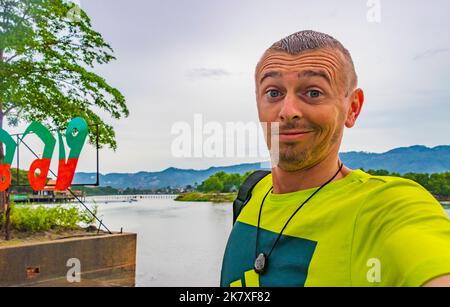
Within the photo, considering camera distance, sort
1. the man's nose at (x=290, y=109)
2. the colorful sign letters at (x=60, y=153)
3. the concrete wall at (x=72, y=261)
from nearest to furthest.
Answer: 1. the man's nose at (x=290, y=109)
2. the concrete wall at (x=72, y=261)
3. the colorful sign letters at (x=60, y=153)

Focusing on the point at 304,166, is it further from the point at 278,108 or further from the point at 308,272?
the point at 308,272

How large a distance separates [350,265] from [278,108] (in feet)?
1.37

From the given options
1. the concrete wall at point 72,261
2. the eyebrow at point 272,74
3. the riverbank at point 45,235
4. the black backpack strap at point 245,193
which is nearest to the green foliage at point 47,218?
the riverbank at point 45,235

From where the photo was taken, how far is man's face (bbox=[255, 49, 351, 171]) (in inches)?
42.7

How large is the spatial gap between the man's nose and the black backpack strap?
0.52 meters

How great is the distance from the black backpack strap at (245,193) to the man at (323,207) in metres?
0.22

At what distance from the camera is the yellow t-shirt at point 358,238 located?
2.82 feet

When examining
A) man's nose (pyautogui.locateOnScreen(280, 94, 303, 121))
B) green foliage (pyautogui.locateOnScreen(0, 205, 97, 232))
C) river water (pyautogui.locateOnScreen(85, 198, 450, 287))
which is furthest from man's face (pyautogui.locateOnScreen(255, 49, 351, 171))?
green foliage (pyautogui.locateOnScreen(0, 205, 97, 232))

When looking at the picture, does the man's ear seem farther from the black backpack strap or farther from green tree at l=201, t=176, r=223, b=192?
green tree at l=201, t=176, r=223, b=192

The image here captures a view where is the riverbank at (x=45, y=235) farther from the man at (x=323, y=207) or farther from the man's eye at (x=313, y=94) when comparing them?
the man's eye at (x=313, y=94)

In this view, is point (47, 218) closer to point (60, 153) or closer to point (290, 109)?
point (60, 153)

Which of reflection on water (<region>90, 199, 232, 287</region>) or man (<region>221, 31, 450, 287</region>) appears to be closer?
man (<region>221, 31, 450, 287</region>)

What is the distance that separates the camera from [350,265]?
97 cm
